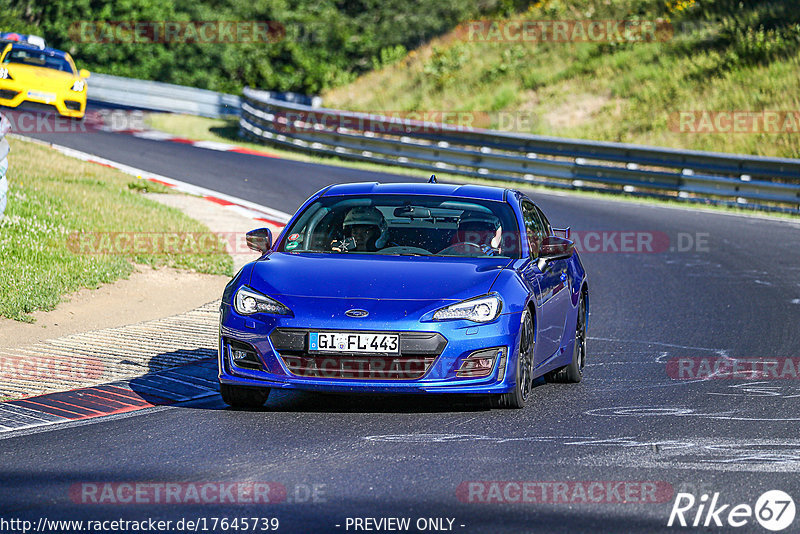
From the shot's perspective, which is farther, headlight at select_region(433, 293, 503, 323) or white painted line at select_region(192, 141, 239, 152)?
white painted line at select_region(192, 141, 239, 152)

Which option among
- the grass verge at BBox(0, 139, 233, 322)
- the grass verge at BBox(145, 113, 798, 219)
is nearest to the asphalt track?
the grass verge at BBox(0, 139, 233, 322)

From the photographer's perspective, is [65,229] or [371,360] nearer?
[371,360]

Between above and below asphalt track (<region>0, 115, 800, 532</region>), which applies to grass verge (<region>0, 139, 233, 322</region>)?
below

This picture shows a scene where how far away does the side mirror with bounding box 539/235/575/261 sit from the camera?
8633 mm

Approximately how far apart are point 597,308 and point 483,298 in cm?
575

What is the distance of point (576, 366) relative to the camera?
9.38m

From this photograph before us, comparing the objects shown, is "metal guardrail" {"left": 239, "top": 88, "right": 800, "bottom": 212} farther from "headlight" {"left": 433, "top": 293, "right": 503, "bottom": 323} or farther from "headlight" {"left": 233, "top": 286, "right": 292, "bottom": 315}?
"headlight" {"left": 233, "top": 286, "right": 292, "bottom": 315}

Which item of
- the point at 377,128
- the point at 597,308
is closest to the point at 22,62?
the point at 377,128

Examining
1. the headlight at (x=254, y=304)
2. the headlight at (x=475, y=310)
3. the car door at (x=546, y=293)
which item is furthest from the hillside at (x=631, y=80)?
the headlight at (x=254, y=304)

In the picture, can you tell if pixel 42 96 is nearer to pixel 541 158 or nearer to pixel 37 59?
pixel 37 59

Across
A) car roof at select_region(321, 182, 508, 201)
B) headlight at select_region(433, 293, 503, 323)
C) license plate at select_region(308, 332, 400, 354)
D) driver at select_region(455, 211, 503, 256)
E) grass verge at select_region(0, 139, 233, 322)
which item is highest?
car roof at select_region(321, 182, 508, 201)

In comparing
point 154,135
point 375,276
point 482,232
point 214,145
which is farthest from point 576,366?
point 154,135

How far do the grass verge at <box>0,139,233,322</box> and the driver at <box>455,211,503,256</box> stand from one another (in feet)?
14.1

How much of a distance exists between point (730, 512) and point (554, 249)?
3.34 meters
